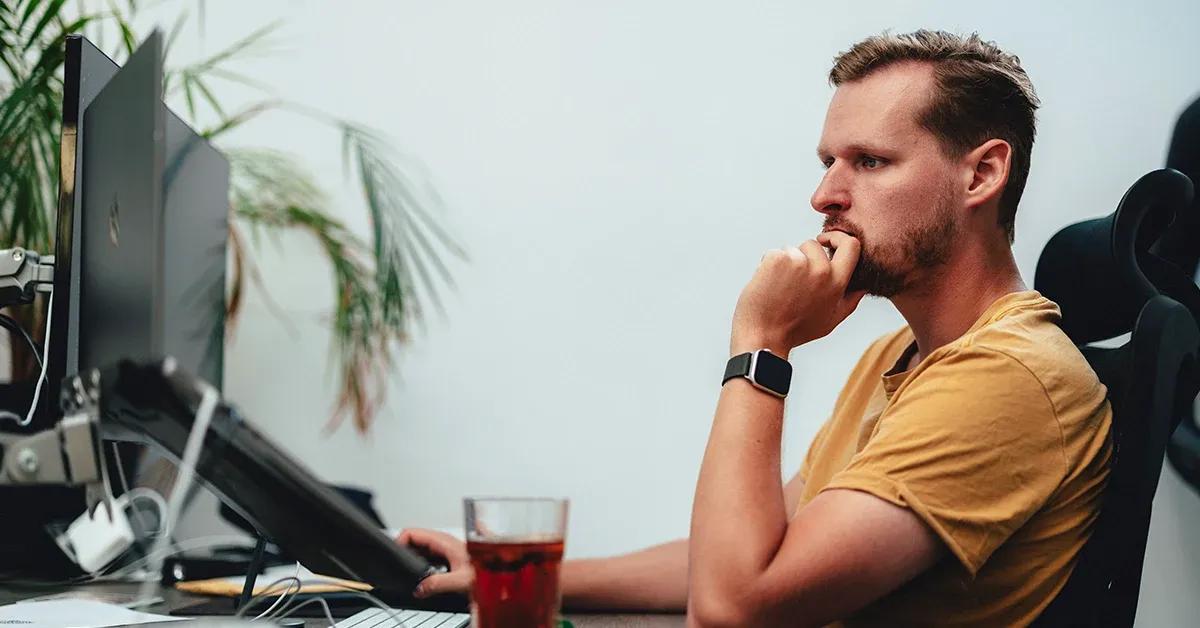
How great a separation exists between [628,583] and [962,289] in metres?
0.55

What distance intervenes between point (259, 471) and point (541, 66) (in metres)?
1.50

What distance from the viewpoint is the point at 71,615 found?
0.98 metres

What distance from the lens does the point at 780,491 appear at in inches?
38.3

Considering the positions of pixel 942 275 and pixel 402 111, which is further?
pixel 402 111

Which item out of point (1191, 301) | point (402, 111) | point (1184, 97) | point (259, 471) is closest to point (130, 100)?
point (259, 471)

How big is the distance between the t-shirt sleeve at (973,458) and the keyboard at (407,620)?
40 centimetres

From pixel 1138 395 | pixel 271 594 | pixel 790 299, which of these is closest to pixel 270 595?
pixel 271 594

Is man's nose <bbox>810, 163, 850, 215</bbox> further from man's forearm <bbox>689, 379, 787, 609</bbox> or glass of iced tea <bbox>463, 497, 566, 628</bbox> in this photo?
glass of iced tea <bbox>463, 497, 566, 628</bbox>

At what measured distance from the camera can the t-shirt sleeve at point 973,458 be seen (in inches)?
35.8

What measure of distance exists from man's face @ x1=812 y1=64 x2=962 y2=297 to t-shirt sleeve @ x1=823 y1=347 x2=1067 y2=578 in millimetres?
233

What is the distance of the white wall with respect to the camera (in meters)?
1.93

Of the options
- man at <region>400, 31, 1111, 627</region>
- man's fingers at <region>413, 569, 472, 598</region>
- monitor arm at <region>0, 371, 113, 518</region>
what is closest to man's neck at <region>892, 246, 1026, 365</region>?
man at <region>400, 31, 1111, 627</region>

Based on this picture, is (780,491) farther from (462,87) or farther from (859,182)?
(462,87)

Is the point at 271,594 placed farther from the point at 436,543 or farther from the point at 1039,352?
the point at 1039,352
